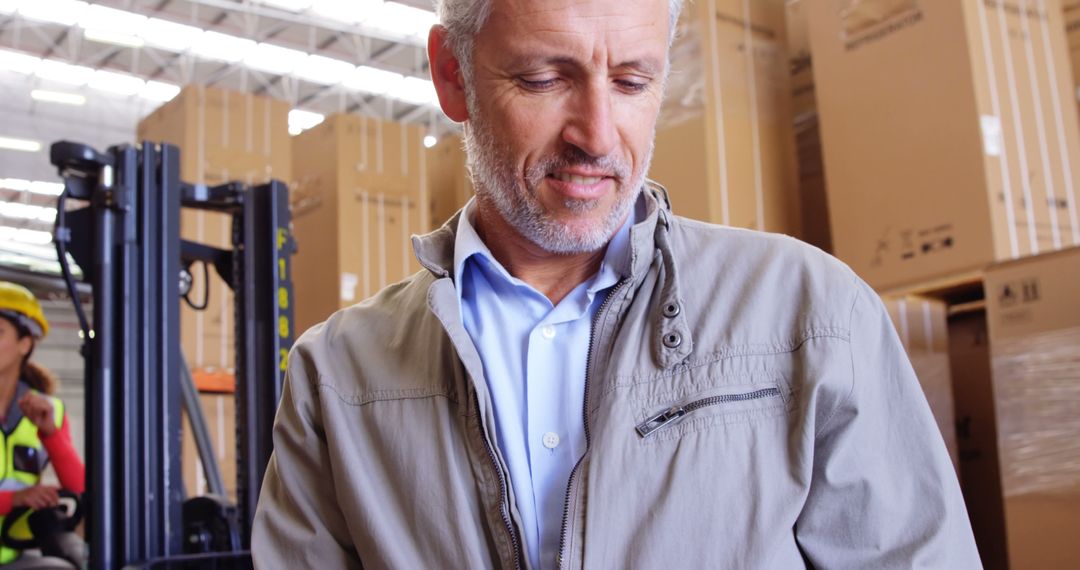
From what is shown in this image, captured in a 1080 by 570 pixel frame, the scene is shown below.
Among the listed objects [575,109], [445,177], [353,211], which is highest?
→ [445,177]

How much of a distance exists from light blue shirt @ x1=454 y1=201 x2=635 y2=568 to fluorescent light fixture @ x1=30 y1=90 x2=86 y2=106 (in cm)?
1229

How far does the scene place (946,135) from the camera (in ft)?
9.86

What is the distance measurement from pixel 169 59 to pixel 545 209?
12.6 m

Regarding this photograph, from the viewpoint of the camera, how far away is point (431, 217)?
5.24 meters

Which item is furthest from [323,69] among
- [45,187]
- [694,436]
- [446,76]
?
[694,436]

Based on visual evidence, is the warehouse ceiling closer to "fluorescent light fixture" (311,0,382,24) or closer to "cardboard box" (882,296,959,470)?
"fluorescent light fixture" (311,0,382,24)

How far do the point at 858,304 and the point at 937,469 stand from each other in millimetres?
Result: 214

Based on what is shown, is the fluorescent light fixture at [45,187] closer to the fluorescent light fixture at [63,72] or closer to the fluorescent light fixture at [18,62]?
the fluorescent light fixture at [63,72]

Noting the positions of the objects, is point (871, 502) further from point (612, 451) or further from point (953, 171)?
point (953, 171)

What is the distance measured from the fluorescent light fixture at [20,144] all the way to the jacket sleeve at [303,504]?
41.3 feet

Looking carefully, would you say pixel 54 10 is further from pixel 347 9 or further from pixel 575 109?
pixel 575 109

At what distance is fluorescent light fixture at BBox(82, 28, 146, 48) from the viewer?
37.0 feet

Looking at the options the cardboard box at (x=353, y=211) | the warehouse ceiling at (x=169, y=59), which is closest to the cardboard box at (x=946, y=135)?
→ the cardboard box at (x=353, y=211)

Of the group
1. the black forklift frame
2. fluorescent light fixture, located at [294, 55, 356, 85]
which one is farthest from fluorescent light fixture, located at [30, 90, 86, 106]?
the black forklift frame
